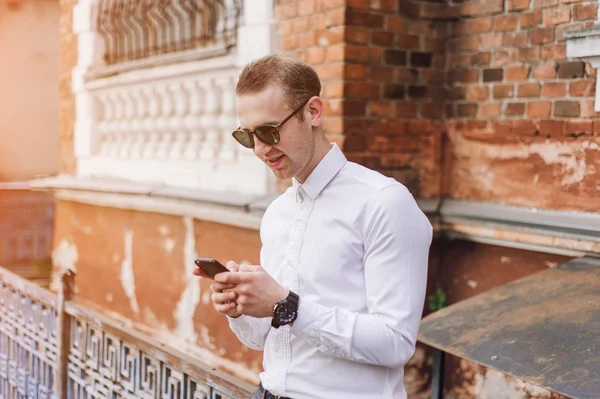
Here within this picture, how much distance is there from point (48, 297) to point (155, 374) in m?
1.20

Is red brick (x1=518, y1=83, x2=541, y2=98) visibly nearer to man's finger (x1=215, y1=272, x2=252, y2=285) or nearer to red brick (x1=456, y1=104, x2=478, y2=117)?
red brick (x1=456, y1=104, x2=478, y2=117)

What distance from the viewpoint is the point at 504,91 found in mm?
3842

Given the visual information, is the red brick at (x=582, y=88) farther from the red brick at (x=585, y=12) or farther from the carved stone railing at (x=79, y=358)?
the carved stone railing at (x=79, y=358)

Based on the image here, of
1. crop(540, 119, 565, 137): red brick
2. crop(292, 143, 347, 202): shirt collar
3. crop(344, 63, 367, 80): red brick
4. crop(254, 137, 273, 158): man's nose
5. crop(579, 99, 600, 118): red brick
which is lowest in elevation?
crop(292, 143, 347, 202): shirt collar

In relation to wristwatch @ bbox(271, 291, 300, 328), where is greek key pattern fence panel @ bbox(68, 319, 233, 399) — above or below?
below

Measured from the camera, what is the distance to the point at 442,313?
327 cm

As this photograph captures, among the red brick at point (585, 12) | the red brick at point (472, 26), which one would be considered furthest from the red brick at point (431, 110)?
the red brick at point (585, 12)

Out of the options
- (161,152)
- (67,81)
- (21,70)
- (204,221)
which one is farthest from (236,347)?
(21,70)

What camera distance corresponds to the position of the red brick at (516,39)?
3729 mm

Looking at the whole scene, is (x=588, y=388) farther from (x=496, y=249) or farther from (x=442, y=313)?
(x=496, y=249)

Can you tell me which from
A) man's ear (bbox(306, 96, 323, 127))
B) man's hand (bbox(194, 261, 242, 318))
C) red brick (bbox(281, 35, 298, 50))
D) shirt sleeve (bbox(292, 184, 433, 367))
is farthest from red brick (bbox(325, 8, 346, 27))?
man's hand (bbox(194, 261, 242, 318))

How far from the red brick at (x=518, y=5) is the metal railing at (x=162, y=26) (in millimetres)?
1957

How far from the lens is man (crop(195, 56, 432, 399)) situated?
1.68 meters

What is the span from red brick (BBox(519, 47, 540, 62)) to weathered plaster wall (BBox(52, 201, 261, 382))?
201 centimetres
